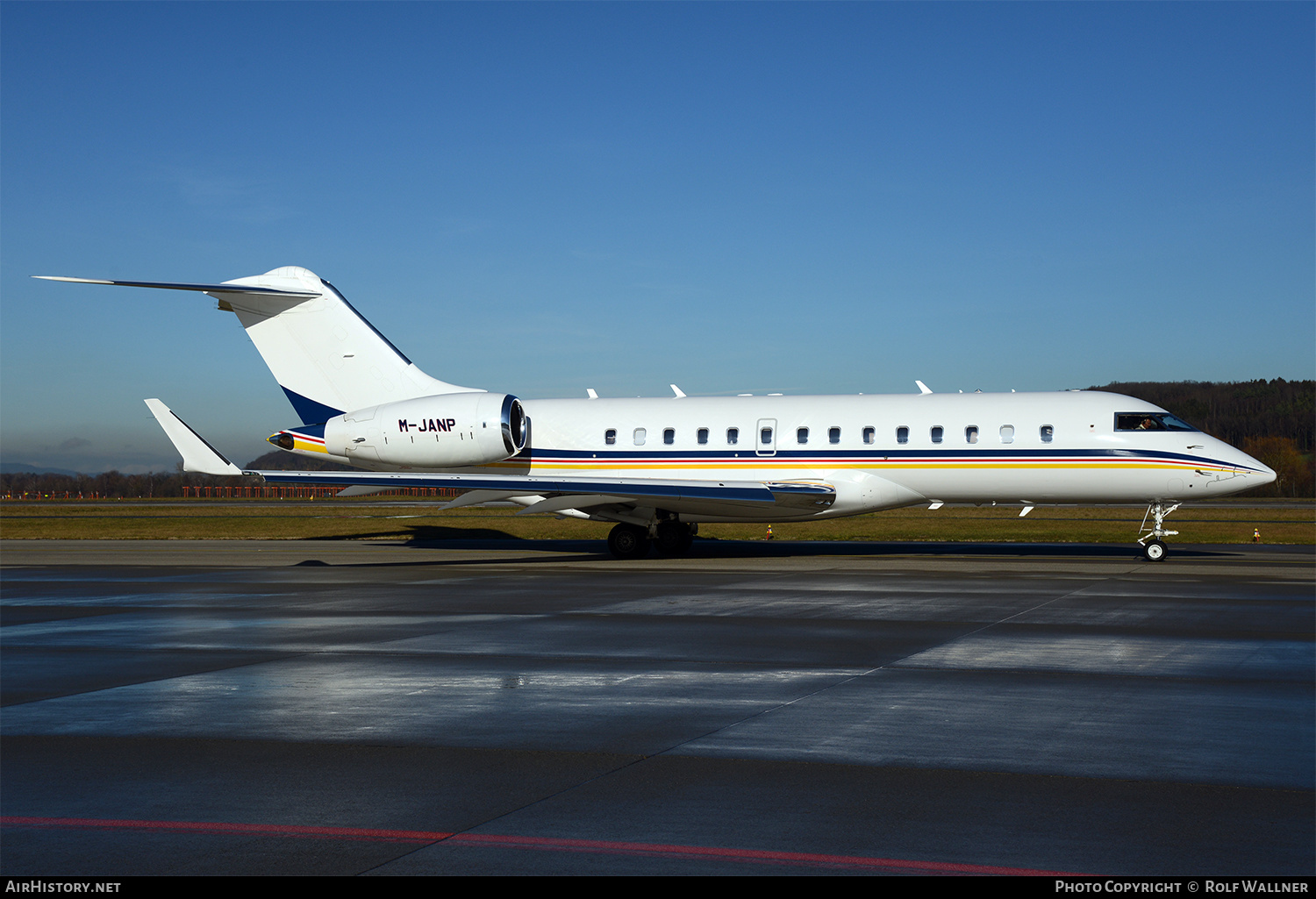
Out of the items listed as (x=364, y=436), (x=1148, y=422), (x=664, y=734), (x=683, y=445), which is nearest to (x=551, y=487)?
(x=683, y=445)

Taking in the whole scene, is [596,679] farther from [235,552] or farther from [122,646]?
[235,552]

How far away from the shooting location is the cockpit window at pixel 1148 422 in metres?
22.4

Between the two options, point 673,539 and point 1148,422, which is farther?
point 673,539

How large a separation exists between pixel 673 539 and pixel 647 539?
683 mm

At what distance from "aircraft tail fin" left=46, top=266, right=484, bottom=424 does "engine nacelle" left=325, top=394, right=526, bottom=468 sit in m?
0.96

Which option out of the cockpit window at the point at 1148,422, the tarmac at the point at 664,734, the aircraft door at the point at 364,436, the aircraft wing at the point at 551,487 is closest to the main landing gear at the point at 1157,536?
the cockpit window at the point at 1148,422

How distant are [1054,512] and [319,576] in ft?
110

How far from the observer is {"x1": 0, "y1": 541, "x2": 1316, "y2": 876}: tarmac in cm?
510

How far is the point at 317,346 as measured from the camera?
25.1m

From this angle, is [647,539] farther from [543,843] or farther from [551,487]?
[543,843]

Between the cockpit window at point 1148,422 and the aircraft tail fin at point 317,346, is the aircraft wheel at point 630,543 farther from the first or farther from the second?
the cockpit window at point 1148,422

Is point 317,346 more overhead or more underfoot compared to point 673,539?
more overhead

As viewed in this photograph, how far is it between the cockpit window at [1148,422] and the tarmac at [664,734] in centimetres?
694

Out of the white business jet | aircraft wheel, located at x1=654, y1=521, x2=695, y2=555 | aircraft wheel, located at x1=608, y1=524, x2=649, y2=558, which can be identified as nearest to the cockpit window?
the white business jet
